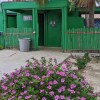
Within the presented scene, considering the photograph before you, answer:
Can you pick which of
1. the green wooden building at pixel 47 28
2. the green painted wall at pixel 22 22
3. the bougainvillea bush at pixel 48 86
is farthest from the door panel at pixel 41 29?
the bougainvillea bush at pixel 48 86

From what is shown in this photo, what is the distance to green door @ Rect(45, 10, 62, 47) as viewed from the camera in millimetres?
19203

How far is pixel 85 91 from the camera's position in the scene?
4898 mm

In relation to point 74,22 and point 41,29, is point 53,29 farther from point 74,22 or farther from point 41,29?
point 74,22

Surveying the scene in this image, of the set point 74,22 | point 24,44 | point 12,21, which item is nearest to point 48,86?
point 24,44

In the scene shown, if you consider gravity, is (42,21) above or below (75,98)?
above

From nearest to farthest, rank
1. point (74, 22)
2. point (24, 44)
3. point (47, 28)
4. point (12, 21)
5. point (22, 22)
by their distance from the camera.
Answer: point (24, 44) → point (74, 22) → point (47, 28) → point (22, 22) → point (12, 21)

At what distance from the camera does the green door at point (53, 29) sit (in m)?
19.2

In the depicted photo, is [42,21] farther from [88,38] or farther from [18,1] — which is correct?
[88,38]

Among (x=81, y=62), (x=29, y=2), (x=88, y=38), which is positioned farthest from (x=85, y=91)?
(x=29, y=2)

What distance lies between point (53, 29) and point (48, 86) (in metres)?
14.6

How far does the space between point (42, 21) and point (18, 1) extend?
3227mm

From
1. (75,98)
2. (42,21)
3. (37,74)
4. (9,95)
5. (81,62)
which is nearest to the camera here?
(75,98)

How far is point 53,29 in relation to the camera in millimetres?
19281

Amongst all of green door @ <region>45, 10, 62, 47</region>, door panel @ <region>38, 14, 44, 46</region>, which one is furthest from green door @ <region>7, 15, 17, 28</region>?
green door @ <region>45, 10, 62, 47</region>
